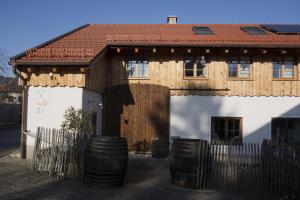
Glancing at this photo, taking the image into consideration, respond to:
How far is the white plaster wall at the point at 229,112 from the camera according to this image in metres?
15.3

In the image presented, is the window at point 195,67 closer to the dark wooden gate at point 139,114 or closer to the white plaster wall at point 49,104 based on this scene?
the dark wooden gate at point 139,114

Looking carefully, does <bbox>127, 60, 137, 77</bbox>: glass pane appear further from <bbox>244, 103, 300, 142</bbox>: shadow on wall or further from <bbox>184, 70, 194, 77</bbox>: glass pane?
<bbox>244, 103, 300, 142</bbox>: shadow on wall

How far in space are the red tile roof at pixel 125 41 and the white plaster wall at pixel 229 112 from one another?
7.85ft

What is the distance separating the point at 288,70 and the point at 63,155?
1063cm

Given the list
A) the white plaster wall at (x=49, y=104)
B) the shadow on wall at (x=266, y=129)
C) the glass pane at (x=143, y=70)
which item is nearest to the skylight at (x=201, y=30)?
the glass pane at (x=143, y=70)

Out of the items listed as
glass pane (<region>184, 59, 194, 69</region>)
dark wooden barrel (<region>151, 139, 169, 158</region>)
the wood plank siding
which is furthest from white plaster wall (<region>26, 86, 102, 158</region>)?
glass pane (<region>184, 59, 194, 69</region>)

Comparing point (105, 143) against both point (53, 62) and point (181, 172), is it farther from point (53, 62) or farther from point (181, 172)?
point (53, 62)

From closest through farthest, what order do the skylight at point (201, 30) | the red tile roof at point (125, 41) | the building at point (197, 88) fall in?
the red tile roof at point (125, 41) → the building at point (197, 88) → the skylight at point (201, 30)

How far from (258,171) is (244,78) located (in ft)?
22.9

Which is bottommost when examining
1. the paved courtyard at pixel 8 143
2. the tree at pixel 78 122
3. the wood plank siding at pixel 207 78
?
the paved courtyard at pixel 8 143

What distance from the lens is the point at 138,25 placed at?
67.7 ft

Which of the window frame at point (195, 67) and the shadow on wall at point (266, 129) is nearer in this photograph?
the shadow on wall at point (266, 129)

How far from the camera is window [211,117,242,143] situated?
50.6 ft

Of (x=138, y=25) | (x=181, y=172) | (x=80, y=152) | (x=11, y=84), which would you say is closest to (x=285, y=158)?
(x=181, y=172)
